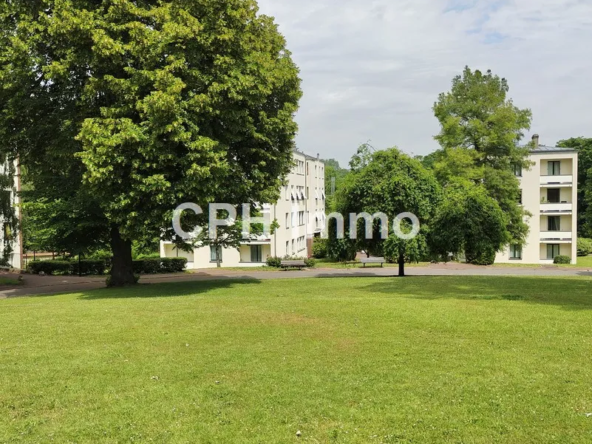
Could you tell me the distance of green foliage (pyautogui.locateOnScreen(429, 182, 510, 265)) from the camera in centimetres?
2623

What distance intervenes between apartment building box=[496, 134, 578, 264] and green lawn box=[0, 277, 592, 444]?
45917mm

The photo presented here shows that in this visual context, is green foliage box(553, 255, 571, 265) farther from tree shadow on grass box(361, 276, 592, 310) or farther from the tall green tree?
tree shadow on grass box(361, 276, 592, 310)

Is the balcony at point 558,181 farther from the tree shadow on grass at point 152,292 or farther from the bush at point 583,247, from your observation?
the tree shadow on grass at point 152,292

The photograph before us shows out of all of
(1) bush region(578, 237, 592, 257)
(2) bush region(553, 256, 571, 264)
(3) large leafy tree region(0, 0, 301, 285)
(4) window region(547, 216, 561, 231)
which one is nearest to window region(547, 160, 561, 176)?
(4) window region(547, 216, 561, 231)

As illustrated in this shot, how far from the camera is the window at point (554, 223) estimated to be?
57.2m

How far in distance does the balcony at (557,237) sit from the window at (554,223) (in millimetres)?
629

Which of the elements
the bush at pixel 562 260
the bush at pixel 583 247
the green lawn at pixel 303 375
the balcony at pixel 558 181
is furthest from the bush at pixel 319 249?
the bush at pixel 583 247

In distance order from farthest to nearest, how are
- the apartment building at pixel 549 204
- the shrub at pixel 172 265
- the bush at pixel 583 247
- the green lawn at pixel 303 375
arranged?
the bush at pixel 583 247 → the apartment building at pixel 549 204 → the shrub at pixel 172 265 → the green lawn at pixel 303 375

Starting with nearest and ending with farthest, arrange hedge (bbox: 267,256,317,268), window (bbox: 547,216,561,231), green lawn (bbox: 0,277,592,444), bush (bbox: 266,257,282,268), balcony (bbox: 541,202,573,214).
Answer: green lawn (bbox: 0,277,592,444), hedge (bbox: 267,256,317,268), bush (bbox: 266,257,282,268), balcony (bbox: 541,202,573,214), window (bbox: 547,216,561,231)

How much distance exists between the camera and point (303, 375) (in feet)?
26.5

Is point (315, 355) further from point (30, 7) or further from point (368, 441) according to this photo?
point (30, 7)

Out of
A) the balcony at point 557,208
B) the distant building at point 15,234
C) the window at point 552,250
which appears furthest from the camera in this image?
the window at point 552,250

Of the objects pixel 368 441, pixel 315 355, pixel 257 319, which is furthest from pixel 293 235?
pixel 368 441

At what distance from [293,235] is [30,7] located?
35223mm
